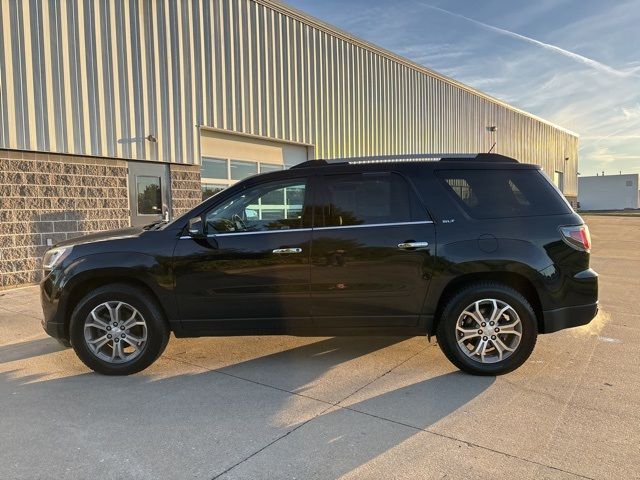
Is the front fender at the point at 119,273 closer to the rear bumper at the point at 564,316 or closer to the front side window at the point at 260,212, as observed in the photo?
the front side window at the point at 260,212

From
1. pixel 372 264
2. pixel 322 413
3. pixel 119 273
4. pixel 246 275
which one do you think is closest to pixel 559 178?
pixel 372 264

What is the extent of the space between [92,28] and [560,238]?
30.8 ft

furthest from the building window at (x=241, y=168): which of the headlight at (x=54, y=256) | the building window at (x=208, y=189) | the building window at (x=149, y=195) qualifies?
the headlight at (x=54, y=256)

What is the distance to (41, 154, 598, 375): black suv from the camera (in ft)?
13.4

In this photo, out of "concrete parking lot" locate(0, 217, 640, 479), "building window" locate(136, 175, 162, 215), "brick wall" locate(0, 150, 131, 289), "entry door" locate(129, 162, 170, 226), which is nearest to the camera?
"concrete parking lot" locate(0, 217, 640, 479)

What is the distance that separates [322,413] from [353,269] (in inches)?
50.3

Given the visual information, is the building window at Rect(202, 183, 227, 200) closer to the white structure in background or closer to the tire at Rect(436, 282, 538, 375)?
the tire at Rect(436, 282, 538, 375)

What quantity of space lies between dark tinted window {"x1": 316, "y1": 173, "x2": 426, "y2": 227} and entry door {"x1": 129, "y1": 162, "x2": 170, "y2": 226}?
7257mm

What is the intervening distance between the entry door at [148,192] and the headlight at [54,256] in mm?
6019

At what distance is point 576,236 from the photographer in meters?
4.10

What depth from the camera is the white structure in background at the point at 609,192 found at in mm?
78938

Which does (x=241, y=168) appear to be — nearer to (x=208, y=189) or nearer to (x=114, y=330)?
(x=208, y=189)

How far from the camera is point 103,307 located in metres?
4.24

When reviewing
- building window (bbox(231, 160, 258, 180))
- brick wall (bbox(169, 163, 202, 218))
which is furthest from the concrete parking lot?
building window (bbox(231, 160, 258, 180))
